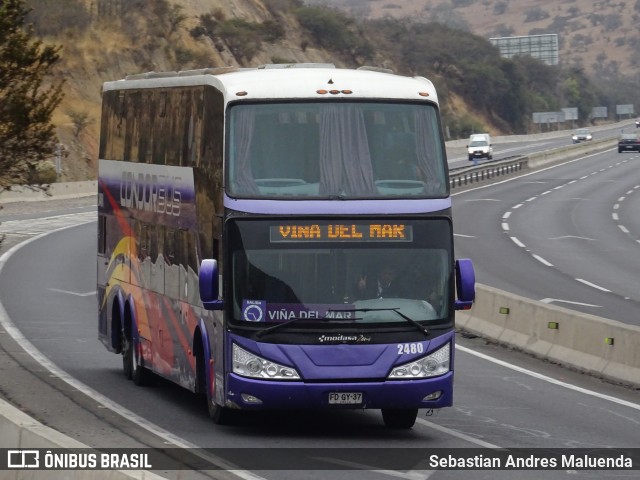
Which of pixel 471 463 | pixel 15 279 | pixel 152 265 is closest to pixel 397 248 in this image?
pixel 471 463

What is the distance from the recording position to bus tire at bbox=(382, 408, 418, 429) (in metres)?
14.4

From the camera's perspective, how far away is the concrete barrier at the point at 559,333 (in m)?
18.8

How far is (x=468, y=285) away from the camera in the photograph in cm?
1336

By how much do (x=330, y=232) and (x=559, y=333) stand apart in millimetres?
8527

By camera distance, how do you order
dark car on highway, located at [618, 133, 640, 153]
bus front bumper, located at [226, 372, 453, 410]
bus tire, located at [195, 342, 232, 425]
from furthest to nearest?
dark car on highway, located at [618, 133, 640, 153], bus tire, located at [195, 342, 232, 425], bus front bumper, located at [226, 372, 453, 410]

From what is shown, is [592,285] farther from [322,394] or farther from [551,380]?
[322,394]

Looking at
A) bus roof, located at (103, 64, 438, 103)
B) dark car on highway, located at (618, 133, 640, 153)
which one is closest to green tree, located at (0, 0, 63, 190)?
bus roof, located at (103, 64, 438, 103)

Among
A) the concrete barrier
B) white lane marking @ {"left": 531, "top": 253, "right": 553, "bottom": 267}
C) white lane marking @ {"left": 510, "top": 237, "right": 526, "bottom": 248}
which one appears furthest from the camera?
white lane marking @ {"left": 510, "top": 237, "right": 526, "bottom": 248}

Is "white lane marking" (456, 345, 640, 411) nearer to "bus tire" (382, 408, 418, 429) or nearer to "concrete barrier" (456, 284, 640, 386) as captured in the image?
"concrete barrier" (456, 284, 640, 386)

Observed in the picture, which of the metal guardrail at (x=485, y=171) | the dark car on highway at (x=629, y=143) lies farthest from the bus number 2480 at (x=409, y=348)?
the dark car on highway at (x=629, y=143)

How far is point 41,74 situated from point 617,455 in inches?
369

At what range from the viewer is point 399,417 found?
14469mm

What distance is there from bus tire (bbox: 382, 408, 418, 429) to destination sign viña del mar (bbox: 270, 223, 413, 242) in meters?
2.11

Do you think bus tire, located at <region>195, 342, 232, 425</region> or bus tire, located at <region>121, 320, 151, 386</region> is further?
bus tire, located at <region>121, 320, 151, 386</region>
